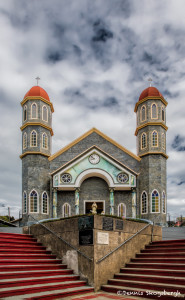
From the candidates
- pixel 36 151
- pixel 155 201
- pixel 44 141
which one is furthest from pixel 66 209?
pixel 155 201

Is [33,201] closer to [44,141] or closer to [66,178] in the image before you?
[66,178]

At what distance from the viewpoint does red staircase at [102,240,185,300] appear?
10.3 m

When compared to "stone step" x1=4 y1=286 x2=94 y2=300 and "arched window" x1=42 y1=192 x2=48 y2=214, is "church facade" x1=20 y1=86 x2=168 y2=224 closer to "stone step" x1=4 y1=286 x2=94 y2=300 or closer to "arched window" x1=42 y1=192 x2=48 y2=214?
"arched window" x1=42 y1=192 x2=48 y2=214

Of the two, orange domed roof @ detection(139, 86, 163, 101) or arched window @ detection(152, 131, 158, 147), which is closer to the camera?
arched window @ detection(152, 131, 158, 147)

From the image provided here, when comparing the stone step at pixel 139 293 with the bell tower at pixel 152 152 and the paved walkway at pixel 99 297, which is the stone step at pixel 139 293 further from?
the bell tower at pixel 152 152

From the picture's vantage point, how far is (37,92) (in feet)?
94.9

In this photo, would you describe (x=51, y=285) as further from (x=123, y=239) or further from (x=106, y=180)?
(x=106, y=180)

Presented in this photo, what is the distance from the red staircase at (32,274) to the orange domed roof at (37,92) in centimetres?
1678

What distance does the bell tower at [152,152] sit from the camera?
25953 mm

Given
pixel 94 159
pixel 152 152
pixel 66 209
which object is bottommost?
pixel 66 209

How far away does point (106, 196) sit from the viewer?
87.4 ft

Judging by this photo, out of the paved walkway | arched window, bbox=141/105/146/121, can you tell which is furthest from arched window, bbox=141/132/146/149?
the paved walkway

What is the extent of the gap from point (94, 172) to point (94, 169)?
24cm

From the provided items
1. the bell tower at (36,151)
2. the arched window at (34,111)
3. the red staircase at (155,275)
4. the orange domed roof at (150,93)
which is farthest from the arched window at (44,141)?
the red staircase at (155,275)
